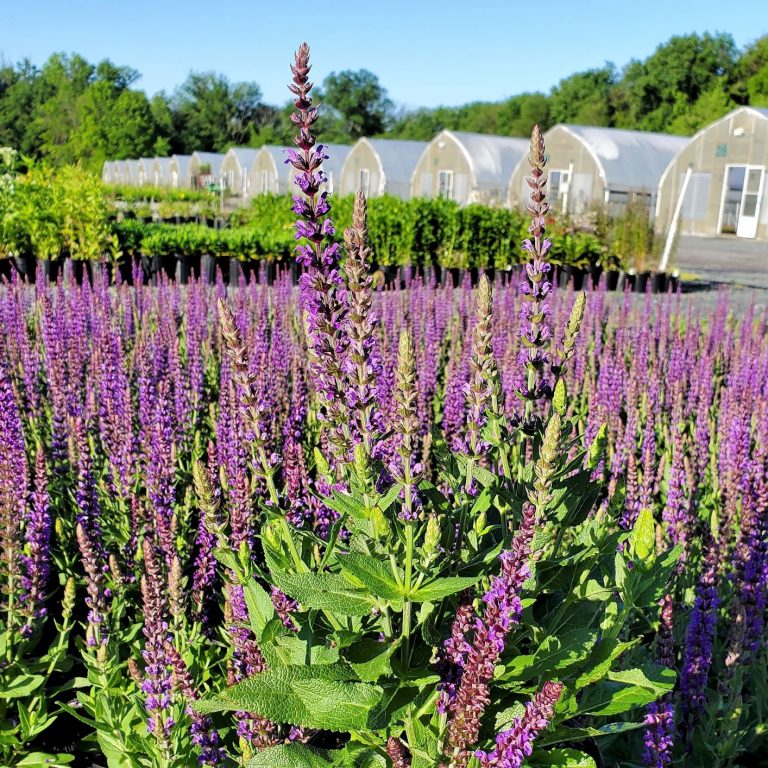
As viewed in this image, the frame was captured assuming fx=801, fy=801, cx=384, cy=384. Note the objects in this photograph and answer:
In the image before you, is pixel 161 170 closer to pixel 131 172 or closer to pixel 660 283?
pixel 131 172

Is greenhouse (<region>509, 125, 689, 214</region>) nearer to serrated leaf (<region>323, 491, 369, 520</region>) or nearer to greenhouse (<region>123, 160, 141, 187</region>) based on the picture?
serrated leaf (<region>323, 491, 369, 520</region>)

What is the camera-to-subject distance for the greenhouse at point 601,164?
38.5 metres

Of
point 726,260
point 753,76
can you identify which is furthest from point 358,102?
point 726,260

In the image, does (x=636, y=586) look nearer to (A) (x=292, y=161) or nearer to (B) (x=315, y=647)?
(B) (x=315, y=647)

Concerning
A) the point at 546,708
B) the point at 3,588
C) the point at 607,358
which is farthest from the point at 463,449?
the point at 607,358

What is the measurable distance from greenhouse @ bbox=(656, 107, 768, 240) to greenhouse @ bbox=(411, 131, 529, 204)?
8227mm

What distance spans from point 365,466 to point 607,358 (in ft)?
A: 14.5

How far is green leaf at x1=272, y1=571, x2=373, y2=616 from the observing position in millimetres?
1651

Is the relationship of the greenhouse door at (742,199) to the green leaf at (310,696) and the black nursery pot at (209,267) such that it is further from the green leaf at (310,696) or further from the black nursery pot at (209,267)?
the green leaf at (310,696)

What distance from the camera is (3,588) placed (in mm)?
2852

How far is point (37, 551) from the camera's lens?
2998 millimetres

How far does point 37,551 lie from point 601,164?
38733 millimetres

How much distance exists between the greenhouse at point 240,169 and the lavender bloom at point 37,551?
62.4m

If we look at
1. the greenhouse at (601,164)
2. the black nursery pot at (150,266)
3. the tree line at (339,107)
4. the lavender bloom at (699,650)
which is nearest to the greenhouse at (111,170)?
the tree line at (339,107)
